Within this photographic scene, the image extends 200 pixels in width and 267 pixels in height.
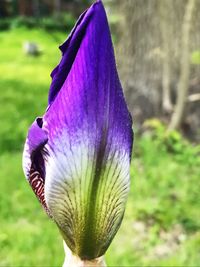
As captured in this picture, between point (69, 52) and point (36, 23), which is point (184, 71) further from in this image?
point (36, 23)

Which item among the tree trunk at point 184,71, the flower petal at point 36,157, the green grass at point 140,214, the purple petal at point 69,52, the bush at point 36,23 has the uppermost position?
the purple petal at point 69,52

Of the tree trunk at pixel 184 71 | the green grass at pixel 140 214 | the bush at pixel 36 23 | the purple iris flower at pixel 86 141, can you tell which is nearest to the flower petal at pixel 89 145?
the purple iris flower at pixel 86 141

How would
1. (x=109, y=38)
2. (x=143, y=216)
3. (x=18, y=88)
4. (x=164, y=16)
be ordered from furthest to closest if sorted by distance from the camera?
(x=18, y=88) → (x=164, y=16) → (x=143, y=216) → (x=109, y=38)

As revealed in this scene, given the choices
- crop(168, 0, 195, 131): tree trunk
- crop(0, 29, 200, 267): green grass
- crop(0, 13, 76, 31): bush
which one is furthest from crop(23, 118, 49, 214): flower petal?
crop(0, 13, 76, 31): bush

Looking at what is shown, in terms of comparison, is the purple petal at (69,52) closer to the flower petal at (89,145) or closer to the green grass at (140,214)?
the flower petal at (89,145)

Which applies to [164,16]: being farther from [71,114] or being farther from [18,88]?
[71,114]

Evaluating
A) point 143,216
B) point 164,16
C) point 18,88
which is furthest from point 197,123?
point 18,88

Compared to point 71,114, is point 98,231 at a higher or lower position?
lower
